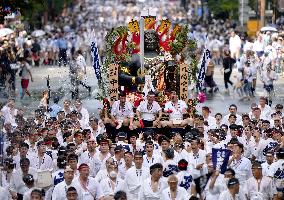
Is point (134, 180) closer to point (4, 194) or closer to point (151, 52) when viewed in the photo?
point (4, 194)

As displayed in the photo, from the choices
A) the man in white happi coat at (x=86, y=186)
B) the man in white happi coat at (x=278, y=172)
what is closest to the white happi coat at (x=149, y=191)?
the man in white happi coat at (x=86, y=186)

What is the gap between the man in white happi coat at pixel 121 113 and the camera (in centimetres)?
2128

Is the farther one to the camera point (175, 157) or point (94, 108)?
point (94, 108)

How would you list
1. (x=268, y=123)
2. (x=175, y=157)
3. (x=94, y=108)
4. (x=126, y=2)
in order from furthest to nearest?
(x=126, y=2) < (x=94, y=108) < (x=268, y=123) < (x=175, y=157)

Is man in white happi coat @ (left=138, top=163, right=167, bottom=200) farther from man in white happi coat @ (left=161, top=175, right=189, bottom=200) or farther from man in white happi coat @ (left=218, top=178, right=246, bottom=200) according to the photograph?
man in white happi coat @ (left=218, top=178, right=246, bottom=200)

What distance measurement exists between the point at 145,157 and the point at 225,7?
4280 cm

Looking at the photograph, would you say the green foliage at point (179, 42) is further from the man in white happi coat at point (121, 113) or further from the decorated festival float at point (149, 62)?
the man in white happi coat at point (121, 113)

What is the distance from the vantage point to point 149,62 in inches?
926

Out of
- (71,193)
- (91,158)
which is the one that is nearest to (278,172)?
(91,158)

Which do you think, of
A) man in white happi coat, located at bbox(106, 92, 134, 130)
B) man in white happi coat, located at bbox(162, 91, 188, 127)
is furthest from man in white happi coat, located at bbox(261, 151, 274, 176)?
man in white happi coat, located at bbox(106, 92, 134, 130)

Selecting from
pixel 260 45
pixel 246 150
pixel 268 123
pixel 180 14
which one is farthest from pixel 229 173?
pixel 180 14

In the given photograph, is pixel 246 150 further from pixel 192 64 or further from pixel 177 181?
pixel 192 64

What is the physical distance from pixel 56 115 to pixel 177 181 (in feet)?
29.4

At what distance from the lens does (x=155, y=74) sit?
23359mm
